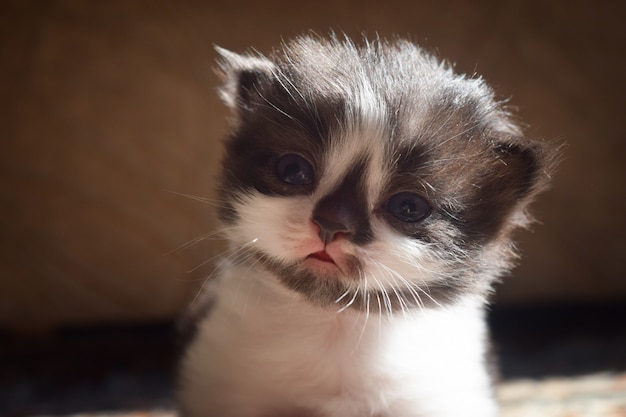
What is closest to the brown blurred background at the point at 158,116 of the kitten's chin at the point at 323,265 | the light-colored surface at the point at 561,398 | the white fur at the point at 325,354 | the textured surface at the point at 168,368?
the textured surface at the point at 168,368

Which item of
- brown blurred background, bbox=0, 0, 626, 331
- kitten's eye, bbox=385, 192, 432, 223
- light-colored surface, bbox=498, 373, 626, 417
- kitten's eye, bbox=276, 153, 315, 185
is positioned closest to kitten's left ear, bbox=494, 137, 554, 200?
kitten's eye, bbox=385, 192, 432, 223

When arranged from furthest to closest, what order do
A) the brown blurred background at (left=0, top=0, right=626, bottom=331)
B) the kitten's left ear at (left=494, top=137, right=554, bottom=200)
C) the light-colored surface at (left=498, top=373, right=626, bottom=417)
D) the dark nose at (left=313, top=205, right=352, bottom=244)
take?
the brown blurred background at (left=0, top=0, right=626, bottom=331)
the light-colored surface at (left=498, top=373, right=626, bottom=417)
the kitten's left ear at (left=494, top=137, right=554, bottom=200)
the dark nose at (left=313, top=205, right=352, bottom=244)

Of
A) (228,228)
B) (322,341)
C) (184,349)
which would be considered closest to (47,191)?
(184,349)

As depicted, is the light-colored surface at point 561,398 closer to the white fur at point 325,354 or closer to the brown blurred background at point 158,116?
the white fur at point 325,354

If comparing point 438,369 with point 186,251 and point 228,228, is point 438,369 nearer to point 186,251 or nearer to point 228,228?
point 228,228

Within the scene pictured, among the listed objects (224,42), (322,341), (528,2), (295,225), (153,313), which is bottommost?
(153,313)

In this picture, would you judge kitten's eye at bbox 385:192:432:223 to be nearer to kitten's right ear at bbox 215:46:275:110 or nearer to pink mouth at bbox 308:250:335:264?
pink mouth at bbox 308:250:335:264

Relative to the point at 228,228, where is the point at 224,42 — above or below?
above

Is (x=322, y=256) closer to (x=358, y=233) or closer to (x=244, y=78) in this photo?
(x=358, y=233)
